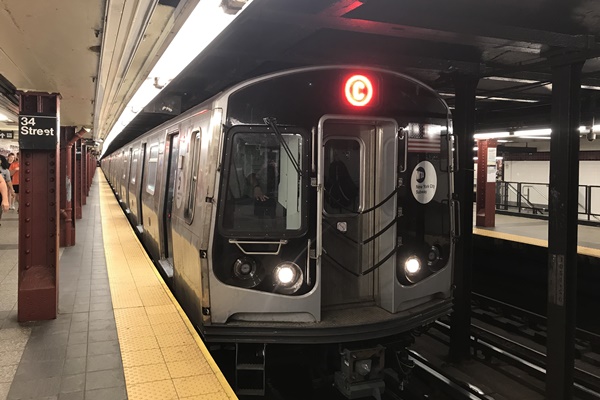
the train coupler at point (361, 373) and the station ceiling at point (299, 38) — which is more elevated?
the station ceiling at point (299, 38)

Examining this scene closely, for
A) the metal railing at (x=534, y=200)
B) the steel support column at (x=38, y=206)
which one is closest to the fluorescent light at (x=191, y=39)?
the steel support column at (x=38, y=206)

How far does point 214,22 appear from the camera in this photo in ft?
9.89

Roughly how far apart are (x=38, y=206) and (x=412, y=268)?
3.77m

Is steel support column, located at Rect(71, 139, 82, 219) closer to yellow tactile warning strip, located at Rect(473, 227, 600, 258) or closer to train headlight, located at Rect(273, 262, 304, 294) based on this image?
train headlight, located at Rect(273, 262, 304, 294)

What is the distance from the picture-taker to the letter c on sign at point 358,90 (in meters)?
4.15

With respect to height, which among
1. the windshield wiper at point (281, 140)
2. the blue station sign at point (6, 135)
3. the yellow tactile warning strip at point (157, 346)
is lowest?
the yellow tactile warning strip at point (157, 346)

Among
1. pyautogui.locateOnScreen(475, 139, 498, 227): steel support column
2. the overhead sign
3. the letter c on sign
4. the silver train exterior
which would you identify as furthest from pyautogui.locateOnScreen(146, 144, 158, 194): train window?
the overhead sign

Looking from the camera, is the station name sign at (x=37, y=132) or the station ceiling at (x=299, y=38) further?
the station name sign at (x=37, y=132)

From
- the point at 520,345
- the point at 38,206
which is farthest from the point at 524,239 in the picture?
the point at 38,206

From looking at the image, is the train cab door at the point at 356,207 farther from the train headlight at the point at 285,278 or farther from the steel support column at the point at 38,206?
the steel support column at the point at 38,206

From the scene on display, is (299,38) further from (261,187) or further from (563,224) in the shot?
(563,224)

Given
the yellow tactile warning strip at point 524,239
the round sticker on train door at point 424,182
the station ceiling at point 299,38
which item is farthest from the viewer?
the yellow tactile warning strip at point 524,239

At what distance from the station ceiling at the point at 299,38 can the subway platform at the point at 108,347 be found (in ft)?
7.86

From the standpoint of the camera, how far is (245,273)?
3.99m
